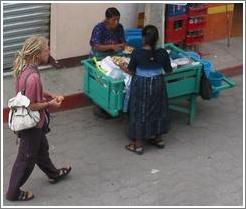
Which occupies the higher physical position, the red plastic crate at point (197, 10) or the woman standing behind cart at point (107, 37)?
the red plastic crate at point (197, 10)

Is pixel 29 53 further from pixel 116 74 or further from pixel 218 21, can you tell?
pixel 218 21

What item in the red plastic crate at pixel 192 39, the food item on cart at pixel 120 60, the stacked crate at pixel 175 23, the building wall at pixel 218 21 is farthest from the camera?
the building wall at pixel 218 21

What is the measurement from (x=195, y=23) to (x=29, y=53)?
12.3 feet

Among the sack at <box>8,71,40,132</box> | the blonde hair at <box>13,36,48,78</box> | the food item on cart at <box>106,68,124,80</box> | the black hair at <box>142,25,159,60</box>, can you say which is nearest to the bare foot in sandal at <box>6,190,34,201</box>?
the sack at <box>8,71,40,132</box>

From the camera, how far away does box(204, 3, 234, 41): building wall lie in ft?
30.8

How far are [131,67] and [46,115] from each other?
110cm

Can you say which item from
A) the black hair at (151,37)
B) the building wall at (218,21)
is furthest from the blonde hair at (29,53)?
the building wall at (218,21)

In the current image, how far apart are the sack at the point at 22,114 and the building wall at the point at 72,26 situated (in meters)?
2.61

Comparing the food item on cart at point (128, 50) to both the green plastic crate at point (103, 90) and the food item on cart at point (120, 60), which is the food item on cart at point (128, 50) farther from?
the green plastic crate at point (103, 90)

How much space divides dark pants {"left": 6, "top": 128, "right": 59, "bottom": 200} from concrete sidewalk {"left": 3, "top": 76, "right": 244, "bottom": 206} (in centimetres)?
19

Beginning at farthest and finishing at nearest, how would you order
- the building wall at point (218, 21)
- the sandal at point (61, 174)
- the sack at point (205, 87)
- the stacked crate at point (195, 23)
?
the building wall at point (218, 21)
the stacked crate at point (195, 23)
the sack at point (205, 87)
the sandal at point (61, 174)

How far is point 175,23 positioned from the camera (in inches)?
344

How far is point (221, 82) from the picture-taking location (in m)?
7.64

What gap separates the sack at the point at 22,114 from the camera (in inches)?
221
